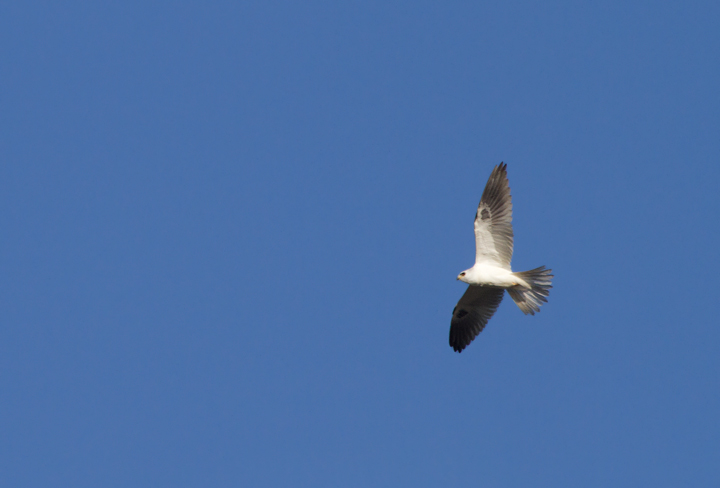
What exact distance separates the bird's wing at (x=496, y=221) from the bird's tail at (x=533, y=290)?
484 millimetres

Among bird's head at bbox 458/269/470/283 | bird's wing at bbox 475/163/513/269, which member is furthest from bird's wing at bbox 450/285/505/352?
bird's wing at bbox 475/163/513/269

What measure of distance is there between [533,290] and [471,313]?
2333 mm

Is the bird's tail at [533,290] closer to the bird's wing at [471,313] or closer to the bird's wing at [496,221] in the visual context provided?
the bird's wing at [496,221]

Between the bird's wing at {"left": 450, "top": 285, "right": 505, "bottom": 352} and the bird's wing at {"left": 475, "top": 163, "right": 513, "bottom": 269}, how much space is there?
1497mm

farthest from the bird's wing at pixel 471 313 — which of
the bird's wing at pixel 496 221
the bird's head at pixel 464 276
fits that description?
the bird's wing at pixel 496 221

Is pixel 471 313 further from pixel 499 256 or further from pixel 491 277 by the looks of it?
pixel 499 256

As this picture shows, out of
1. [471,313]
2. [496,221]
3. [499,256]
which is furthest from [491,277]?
[471,313]

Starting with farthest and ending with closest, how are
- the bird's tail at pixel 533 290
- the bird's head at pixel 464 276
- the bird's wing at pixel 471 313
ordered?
the bird's wing at pixel 471 313 < the bird's head at pixel 464 276 < the bird's tail at pixel 533 290

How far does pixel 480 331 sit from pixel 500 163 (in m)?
3.81

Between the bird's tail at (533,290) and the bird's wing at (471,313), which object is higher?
the bird's wing at (471,313)

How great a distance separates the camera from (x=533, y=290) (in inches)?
577

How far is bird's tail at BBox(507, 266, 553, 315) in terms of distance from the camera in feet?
47.3

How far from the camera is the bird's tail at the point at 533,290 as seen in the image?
14422 millimetres

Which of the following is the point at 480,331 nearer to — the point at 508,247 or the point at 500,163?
the point at 508,247
